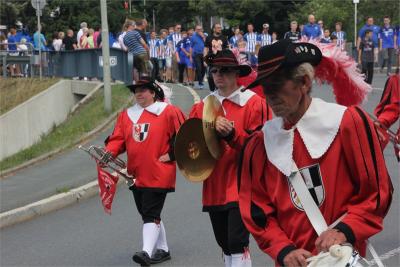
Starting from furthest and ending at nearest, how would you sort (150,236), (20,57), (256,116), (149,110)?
(20,57) < (149,110) < (150,236) < (256,116)

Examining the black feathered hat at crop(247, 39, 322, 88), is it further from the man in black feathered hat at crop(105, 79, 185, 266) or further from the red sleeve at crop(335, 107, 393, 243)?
the man in black feathered hat at crop(105, 79, 185, 266)

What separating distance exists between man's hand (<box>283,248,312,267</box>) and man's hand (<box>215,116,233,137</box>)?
208 centimetres

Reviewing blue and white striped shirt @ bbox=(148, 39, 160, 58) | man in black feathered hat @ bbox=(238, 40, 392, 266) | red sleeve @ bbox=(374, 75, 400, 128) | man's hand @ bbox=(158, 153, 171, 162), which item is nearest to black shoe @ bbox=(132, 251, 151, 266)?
man's hand @ bbox=(158, 153, 171, 162)

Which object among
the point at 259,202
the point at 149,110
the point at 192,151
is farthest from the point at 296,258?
the point at 149,110

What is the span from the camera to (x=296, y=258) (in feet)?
10.9

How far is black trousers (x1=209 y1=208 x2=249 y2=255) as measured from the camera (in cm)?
593

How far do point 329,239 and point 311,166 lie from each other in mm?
326

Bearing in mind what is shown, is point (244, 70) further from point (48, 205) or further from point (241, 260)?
point (48, 205)

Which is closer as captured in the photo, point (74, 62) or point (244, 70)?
point (244, 70)

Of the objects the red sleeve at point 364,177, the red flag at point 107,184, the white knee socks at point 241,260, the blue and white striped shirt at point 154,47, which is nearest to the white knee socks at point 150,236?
the red flag at point 107,184

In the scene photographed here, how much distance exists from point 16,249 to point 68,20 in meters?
48.9

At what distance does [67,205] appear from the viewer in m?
10.7

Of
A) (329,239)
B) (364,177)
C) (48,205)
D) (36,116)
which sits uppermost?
(364,177)

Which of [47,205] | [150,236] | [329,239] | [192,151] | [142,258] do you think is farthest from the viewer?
[47,205]
